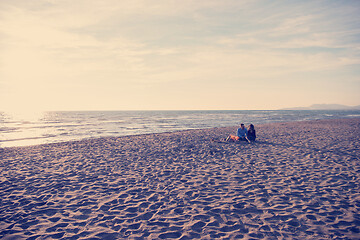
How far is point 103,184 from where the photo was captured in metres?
7.78

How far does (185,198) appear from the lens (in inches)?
252

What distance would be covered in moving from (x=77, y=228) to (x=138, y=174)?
13.3ft

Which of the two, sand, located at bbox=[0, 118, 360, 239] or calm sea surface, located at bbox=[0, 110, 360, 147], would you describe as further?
calm sea surface, located at bbox=[0, 110, 360, 147]

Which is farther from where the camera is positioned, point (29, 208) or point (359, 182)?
point (359, 182)

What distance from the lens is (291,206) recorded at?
5.71m

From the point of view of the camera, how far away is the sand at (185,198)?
15.6ft

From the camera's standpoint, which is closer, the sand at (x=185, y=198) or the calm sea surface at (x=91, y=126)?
the sand at (x=185, y=198)

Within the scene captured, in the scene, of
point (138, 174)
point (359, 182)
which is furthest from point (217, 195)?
point (359, 182)

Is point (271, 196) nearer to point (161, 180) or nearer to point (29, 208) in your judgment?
point (161, 180)

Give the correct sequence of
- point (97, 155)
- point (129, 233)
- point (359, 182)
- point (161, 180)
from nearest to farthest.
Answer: point (129, 233) → point (359, 182) → point (161, 180) → point (97, 155)

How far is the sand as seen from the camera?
187 inches

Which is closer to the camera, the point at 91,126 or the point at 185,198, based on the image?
the point at 185,198

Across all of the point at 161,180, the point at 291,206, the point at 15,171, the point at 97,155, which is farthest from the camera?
the point at 97,155

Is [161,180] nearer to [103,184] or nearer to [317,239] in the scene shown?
[103,184]
